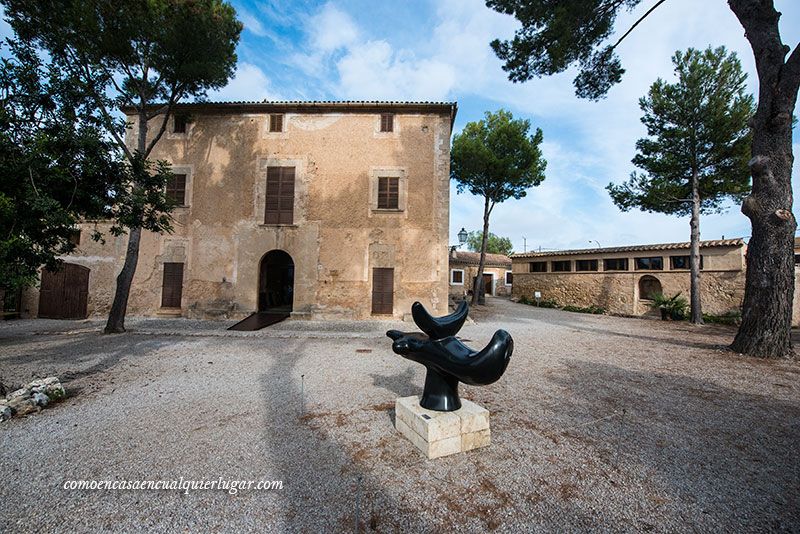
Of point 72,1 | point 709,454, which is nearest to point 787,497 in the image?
point 709,454

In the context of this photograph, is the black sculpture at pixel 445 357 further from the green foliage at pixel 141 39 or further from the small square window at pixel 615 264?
the small square window at pixel 615 264

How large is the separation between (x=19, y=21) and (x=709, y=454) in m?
14.7

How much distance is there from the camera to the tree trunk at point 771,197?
20.2ft

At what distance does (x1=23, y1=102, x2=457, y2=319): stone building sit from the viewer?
36.0ft

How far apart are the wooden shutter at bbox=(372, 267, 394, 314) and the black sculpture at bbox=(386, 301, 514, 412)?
26.7ft

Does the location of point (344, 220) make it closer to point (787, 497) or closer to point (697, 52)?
point (787, 497)

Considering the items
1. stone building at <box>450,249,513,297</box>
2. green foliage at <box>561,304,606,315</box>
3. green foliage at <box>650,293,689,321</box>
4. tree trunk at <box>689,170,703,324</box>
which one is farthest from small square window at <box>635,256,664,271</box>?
stone building at <box>450,249,513,297</box>

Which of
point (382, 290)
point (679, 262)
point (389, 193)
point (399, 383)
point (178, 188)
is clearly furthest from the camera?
point (679, 262)

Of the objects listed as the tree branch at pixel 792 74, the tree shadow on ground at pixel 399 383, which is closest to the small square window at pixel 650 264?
the tree branch at pixel 792 74

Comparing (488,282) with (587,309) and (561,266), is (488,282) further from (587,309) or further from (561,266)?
(587,309)

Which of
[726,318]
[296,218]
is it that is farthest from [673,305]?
[296,218]

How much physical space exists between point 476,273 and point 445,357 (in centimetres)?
2401

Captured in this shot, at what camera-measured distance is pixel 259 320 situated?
10.0 metres

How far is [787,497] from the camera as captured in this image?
6.94 ft
